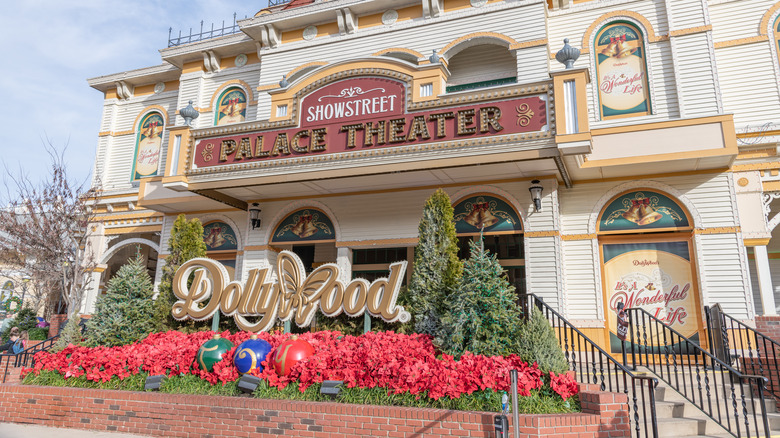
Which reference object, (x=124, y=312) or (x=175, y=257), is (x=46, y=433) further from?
(x=175, y=257)

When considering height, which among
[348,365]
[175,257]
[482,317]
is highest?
[175,257]

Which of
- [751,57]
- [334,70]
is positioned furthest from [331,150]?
[751,57]

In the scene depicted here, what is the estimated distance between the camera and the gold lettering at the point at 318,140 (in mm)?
11914

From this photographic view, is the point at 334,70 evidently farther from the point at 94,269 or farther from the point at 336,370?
the point at 94,269

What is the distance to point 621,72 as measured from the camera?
1276 centimetres

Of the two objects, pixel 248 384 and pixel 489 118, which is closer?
pixel 248 384

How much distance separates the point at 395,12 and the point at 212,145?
6489 millimetres

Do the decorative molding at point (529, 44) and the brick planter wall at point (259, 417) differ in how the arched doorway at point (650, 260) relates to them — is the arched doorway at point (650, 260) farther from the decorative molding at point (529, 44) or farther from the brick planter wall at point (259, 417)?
the brick planter wall at point (259, 417)

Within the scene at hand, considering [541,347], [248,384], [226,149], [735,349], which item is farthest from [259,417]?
[735,349]

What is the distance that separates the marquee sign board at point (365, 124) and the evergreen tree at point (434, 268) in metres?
2.03

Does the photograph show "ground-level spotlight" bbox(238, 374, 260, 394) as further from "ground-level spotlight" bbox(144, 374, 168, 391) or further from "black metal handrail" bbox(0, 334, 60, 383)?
"black metal handrail" bbox(0, 334, 60, 383)

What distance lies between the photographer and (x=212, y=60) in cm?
1689

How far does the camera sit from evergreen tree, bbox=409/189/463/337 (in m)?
9.27

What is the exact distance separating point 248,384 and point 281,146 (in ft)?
19.8
